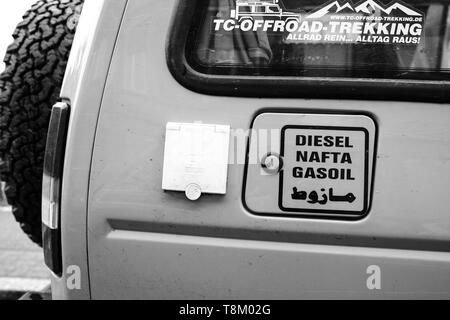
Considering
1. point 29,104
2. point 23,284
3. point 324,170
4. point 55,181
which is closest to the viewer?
point 324,170

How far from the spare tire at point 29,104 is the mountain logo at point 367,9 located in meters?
1.52

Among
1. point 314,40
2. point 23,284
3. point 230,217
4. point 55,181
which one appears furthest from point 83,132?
point 23,284

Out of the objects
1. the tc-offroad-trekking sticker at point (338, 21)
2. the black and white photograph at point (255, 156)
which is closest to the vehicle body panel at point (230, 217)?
the black and white photograph at point (255, 156)

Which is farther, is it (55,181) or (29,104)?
(29,104)

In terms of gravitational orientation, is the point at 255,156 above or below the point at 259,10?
below

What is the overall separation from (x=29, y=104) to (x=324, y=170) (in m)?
1.68

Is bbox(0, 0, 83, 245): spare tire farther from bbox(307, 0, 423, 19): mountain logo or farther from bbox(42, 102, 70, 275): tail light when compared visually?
bbox(307, 0, 423, 19): mountain logo

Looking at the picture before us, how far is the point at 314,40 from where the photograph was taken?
67.6 inches

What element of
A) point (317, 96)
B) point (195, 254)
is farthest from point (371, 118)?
point (195, 254)

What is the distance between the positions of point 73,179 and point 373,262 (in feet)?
3.41

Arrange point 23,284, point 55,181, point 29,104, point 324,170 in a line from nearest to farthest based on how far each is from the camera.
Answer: point 324,170
point 55,181
point 29,104
point 23,284

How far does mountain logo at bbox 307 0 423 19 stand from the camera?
1.68 metres

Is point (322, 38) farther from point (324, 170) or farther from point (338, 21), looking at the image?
point (324, 170)
